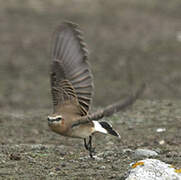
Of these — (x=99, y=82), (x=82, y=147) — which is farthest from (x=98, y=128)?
(x=99, y=82)

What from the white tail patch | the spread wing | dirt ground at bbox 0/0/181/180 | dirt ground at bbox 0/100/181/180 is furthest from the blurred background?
the white tail patch

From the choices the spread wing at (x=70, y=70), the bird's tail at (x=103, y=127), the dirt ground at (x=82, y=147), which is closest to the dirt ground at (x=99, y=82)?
the dirt ground at (x=82, y=147)

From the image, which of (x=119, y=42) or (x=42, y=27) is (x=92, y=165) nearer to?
(x=119, y=42)

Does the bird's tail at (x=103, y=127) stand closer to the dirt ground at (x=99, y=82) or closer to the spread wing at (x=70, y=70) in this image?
the spread wing at (x=70, y=70)

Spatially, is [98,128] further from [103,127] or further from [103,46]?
[103,46]

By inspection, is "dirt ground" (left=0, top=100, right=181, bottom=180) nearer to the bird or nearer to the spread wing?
the bird

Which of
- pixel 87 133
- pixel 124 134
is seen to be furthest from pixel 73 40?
pixel 124 134

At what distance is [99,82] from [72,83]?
890cm

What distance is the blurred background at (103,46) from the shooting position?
14.7 metres

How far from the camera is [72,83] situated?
6.59 m

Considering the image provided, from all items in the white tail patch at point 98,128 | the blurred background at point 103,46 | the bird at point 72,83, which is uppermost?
the bird at point 72,83

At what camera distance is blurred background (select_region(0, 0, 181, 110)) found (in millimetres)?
14703

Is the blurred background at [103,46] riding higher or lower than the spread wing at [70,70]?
lower

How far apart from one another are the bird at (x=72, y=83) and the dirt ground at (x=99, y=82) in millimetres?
469
